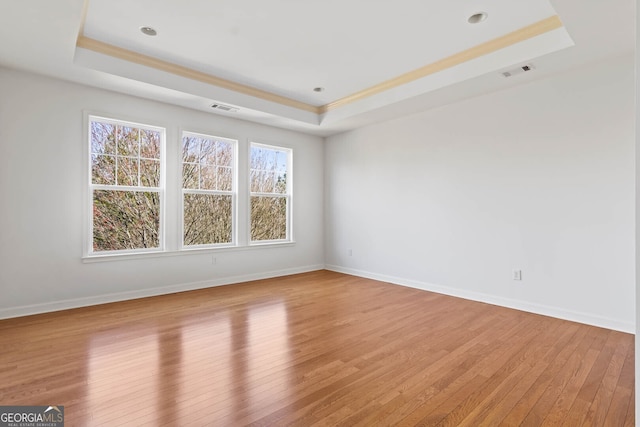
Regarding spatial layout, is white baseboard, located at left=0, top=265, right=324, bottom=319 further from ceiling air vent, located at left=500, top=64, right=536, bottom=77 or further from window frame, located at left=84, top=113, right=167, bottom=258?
ceiling air vent, located at left=500, top=64, right=536, bottom=77

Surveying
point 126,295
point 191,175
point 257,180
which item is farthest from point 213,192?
point 126,295

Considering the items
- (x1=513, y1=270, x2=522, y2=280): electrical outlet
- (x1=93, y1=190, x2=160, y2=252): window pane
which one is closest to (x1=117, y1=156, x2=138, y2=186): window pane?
(x1=93, y1=190, x2=160, y2=252): window pane

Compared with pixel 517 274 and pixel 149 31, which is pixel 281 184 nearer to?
pixel 149 31

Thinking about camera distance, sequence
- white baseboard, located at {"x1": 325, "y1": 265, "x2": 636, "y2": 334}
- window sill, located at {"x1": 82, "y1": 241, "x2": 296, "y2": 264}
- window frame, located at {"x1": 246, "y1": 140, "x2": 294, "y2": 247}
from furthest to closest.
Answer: window frame, located at {"x1": 246, "y1": 140, "x2": 294, "y2": 247} → window sill, located at {"x1": 82, "y1": 241, "x2": 296, "y2": 264} → white baseboard, located at {"x1": 325, "y1": 265, "x2": 636, "y2": 334}

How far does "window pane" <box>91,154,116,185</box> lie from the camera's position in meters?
4.01

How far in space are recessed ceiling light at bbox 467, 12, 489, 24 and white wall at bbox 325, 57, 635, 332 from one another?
4.33 feet

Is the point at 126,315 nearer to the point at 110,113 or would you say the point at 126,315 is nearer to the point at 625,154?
the point at 110,113

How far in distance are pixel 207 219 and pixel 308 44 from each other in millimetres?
2938

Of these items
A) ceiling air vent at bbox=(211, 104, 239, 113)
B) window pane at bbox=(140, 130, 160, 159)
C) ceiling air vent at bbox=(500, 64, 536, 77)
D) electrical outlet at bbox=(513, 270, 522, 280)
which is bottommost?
electrical outlet at bbox=(513, 270, 522, 280)

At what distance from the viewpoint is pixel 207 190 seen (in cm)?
495

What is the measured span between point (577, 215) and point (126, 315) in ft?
16.3

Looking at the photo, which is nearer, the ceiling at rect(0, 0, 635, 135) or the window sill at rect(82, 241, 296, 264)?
the ceiling at rect(0, 0, 635, 135)

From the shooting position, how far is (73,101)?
12.5 feet

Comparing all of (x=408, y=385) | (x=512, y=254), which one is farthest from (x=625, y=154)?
(x=408, y=385)
